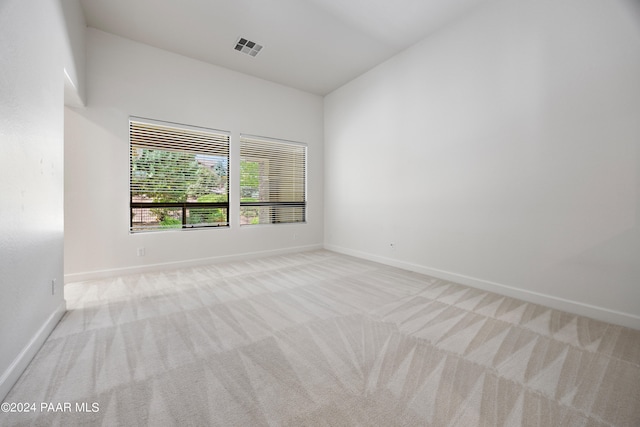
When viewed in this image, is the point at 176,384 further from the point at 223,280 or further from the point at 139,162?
the point at 139,162

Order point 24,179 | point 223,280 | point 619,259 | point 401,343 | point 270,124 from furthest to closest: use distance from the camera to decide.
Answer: point 270,124 < point 223,280 < point 619,259 < point 401,343 < point 24,179

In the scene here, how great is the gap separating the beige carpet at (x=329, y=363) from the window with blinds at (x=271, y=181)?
2.30m

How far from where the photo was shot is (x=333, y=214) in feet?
19.0

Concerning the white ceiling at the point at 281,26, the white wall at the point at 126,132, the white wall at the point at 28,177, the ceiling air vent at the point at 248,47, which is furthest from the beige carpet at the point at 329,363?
the ceiling air vent at the point at 248,47

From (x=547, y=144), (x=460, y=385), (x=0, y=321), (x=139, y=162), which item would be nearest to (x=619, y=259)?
(x=547, y=144)

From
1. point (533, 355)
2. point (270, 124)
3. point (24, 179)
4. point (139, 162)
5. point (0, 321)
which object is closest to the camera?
point (0, 321)

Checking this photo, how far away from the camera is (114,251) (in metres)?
3.82

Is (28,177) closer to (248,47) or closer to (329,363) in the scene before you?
(329,363)

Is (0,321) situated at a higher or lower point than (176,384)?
higher

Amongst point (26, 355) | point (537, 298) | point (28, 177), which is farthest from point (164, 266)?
point (537, 298)

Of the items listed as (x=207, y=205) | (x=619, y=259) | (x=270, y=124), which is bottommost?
(x=619, y=259)

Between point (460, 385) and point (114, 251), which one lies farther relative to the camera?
point (114, 251)

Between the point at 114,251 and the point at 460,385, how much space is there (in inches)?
173

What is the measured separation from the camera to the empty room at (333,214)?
156cm
